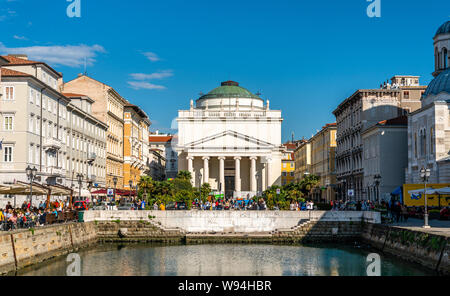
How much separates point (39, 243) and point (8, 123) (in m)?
22.4

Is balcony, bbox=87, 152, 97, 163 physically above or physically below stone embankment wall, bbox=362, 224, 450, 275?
above

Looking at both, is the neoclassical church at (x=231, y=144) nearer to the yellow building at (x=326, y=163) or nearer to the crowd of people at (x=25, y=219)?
the yellow building at (x=326, y=163)

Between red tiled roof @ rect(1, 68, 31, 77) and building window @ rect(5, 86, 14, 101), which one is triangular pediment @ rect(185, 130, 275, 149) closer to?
red tiled roof @ rect(1, 68, 31, 77)

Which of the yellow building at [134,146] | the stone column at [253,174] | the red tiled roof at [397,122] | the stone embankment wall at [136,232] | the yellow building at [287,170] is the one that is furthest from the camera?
the yellow building at [287,170]

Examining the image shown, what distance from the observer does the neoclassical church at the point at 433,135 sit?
57.3 meters

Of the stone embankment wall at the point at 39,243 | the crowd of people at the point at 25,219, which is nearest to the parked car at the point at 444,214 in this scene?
the stone embankment wall at the point at 39,243

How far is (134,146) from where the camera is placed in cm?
10612

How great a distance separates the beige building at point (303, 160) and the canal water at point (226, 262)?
83775 mm

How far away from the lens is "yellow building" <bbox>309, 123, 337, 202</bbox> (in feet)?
349

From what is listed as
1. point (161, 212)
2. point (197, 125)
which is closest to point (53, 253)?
point (161, 212)

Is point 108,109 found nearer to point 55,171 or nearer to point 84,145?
point 84,145

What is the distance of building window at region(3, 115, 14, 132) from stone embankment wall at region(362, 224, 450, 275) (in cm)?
3188

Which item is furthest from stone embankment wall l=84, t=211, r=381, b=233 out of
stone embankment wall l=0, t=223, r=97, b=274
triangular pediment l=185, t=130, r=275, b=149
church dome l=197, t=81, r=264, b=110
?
church dome l=197, t=81, r=264, b=110

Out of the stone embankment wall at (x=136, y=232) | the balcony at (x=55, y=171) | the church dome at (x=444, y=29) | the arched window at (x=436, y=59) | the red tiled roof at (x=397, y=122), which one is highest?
the church dome at (x=444, y=29)
